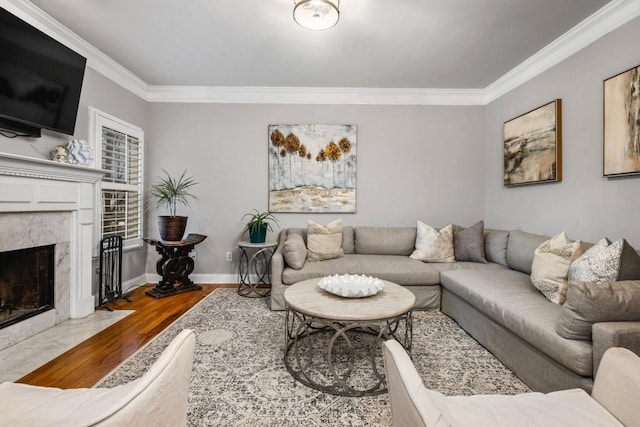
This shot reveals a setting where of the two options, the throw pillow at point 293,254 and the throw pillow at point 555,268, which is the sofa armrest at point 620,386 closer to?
the throw pillow at point 555,268

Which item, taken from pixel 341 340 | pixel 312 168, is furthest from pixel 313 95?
pixel 341 340

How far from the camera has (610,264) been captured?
68.7 inches

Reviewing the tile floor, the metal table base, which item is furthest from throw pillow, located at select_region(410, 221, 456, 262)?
the tile floor

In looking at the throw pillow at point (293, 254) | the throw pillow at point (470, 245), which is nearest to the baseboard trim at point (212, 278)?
the throw pillow at point (293, 254)

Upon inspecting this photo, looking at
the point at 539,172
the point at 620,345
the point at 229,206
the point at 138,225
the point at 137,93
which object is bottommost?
the point at 620,345

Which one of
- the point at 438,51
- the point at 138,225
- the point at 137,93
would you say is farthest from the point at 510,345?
the point at 137,93

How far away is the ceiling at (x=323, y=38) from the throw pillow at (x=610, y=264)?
1.93 m

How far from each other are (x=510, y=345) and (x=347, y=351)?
44.4 inches

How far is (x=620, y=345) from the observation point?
139cm

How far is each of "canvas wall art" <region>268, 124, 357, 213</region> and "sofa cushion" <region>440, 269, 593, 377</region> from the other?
1.82 metres

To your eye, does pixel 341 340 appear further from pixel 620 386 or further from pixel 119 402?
pixel 119 402

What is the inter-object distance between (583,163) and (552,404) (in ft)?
8.18

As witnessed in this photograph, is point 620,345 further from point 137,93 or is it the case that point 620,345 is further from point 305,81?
point 137,93

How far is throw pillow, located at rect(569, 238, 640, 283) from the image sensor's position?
1719 mm
